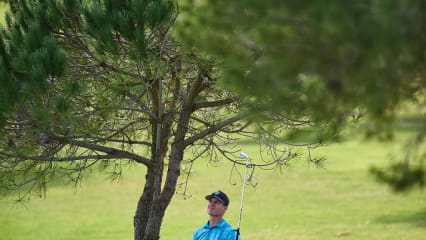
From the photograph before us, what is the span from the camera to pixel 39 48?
303 inches

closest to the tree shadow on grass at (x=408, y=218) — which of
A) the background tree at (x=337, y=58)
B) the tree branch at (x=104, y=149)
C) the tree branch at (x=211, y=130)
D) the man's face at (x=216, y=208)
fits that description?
the tree branch at (x=211, y=130)

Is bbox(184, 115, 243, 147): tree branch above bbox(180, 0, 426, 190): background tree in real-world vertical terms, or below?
above

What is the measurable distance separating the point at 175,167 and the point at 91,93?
4.76ft

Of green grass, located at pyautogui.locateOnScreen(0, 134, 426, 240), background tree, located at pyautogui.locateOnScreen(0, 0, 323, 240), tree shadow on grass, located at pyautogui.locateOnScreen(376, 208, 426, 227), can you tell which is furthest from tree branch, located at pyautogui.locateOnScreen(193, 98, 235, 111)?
tree shadow on grass, located at pyautogui.locateOnScreen(376, 208, 426, 227)

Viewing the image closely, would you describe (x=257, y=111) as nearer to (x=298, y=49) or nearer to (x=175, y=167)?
(x=298, y=49)

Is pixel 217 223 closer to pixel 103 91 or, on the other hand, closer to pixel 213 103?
pixel 213 103

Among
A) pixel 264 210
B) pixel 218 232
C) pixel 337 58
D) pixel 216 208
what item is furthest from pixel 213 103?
pixel 264 210

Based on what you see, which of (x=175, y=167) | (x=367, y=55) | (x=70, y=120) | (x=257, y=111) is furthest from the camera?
(x=175, y=167)

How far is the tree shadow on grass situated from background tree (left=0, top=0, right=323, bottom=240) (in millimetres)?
9606

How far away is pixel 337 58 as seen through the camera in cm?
490

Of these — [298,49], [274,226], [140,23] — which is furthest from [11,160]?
[274,226]

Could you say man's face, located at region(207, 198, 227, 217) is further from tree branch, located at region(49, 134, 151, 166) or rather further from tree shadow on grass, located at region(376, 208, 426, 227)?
tree shadow on grass, located at region(376, 208, 426, 227)

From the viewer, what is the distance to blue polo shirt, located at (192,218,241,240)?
906 cm

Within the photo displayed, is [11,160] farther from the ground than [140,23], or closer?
closer
